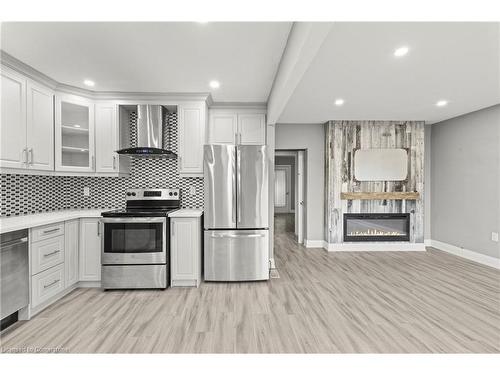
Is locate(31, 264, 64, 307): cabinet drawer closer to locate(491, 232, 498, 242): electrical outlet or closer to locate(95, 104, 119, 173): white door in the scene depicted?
locate(95, 104, 119, 173): white door

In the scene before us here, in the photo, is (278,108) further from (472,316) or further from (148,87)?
(472,316)

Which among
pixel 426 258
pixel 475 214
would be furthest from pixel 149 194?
pixel 475 214

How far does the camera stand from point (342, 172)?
466 cm

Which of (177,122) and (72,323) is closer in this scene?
(72,323)

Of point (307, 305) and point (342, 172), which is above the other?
point (342, 172)

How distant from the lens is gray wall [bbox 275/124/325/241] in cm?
493

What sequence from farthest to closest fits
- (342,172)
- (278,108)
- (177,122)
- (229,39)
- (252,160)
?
(342,172)
(177,122)
(252,160)
(278,108)
(229,39)

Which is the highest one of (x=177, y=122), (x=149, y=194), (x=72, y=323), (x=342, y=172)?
(x=177, y=122)

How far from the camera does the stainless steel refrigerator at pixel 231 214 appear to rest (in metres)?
3.06

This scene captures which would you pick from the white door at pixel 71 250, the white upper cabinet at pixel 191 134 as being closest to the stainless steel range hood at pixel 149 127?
the white upper cabinet at pixel 191 134

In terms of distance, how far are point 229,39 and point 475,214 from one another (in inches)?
190

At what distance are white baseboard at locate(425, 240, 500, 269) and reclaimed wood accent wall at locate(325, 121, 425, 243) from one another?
47 centimetres

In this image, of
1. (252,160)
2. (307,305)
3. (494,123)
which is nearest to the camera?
(307,305)

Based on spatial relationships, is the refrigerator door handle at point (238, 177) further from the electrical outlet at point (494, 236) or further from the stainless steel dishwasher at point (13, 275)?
the electrical outlet at point (494, 236)
